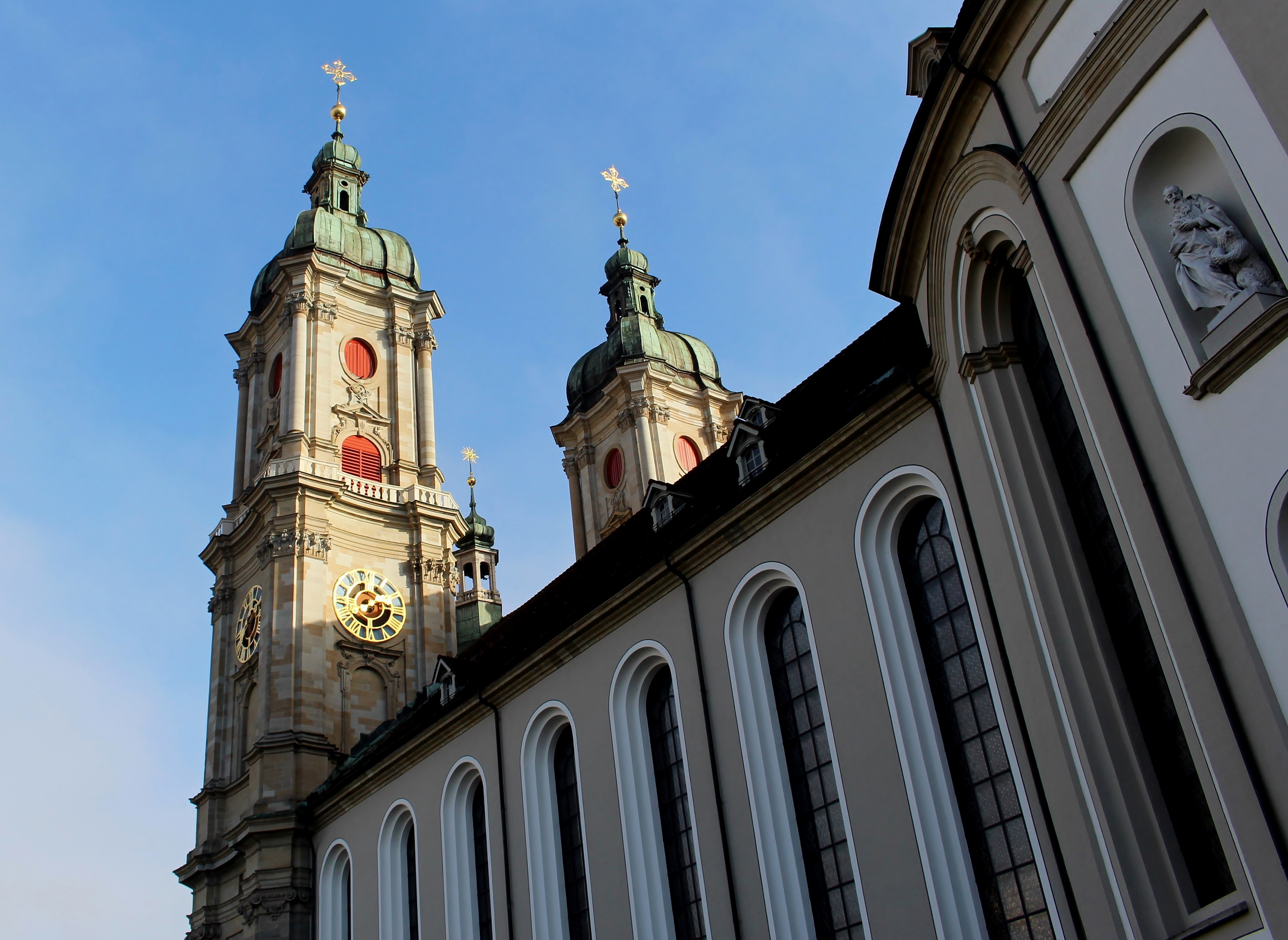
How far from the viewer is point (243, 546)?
36188 millimetres

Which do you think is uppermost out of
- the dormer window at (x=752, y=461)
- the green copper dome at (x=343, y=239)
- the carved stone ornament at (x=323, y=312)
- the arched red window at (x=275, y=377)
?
the green copper dome at (x=343, y=239)

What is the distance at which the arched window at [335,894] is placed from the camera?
2800 centimetres

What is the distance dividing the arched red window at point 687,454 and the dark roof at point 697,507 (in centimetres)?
1027

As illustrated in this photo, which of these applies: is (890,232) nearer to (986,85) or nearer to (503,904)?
(986,85)

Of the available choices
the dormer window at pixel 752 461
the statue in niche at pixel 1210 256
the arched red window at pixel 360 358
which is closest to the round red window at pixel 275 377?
the arched red window at pixel 360 358

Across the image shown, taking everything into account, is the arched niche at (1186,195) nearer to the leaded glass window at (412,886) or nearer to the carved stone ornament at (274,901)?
Answer: the leaded glass window at (412,886)

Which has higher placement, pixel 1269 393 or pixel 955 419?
pixel 955 419

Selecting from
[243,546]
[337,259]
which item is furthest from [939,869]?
[337,259]

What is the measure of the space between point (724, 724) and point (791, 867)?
86.0 inches

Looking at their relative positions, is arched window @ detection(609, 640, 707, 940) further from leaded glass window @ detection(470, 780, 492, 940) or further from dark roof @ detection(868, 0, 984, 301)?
dark roof @ detection(868, 0, 984, 301)

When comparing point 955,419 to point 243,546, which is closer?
point 955,419

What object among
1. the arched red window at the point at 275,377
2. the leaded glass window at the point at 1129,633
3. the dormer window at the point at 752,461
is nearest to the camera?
the leaded glass window at the point at 1129,633

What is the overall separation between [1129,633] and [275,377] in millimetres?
32857

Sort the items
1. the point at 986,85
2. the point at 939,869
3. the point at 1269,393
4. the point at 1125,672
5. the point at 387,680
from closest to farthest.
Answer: the point at 1269,393 < the point at 1125,672 < the point at 986,85 < the point at 939,869 < the point at 387,680
